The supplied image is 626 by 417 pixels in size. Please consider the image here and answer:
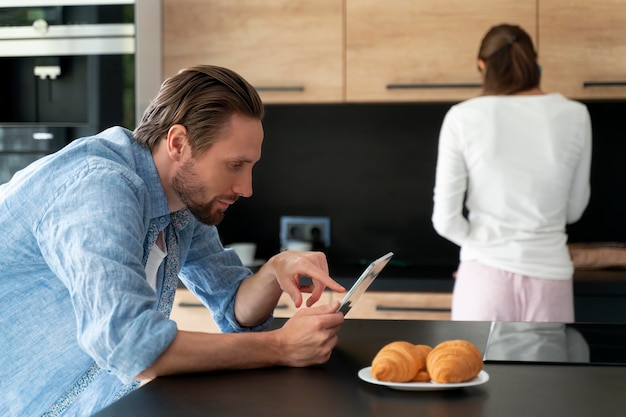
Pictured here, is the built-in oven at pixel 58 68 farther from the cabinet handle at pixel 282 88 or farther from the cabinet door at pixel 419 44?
the cabinet door at pixel 419 44

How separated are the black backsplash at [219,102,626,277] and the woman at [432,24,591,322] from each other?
3.33ft

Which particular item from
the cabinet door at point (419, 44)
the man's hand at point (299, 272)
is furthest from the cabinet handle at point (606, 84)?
the man's hand at point (299, 272)

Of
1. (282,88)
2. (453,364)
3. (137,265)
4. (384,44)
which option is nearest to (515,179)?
(384,44)

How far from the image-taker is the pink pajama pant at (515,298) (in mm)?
2576

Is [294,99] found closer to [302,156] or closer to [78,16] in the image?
[302,156]

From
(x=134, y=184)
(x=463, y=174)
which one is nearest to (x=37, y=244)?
(x=134, y=184)

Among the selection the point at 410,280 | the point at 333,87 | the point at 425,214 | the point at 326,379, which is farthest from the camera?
the point at 425,214

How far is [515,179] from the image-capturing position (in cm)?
258

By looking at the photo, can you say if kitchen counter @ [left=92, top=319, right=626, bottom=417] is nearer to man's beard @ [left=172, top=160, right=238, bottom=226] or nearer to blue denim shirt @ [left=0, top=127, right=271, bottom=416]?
blue denim shirt @ [left=0, top=127, right=271, bottom=416]

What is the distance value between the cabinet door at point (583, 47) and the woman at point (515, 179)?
0.67m

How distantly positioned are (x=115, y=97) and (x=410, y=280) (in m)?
1.25

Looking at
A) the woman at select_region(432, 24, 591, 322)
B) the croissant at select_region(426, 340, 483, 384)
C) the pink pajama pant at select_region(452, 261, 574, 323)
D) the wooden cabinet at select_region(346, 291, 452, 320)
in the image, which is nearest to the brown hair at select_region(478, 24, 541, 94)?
the woman at select_region(432, 24, 591, 322)

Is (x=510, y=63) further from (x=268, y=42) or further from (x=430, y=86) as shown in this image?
(x=268, y=42)

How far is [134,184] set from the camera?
4.99 feet
